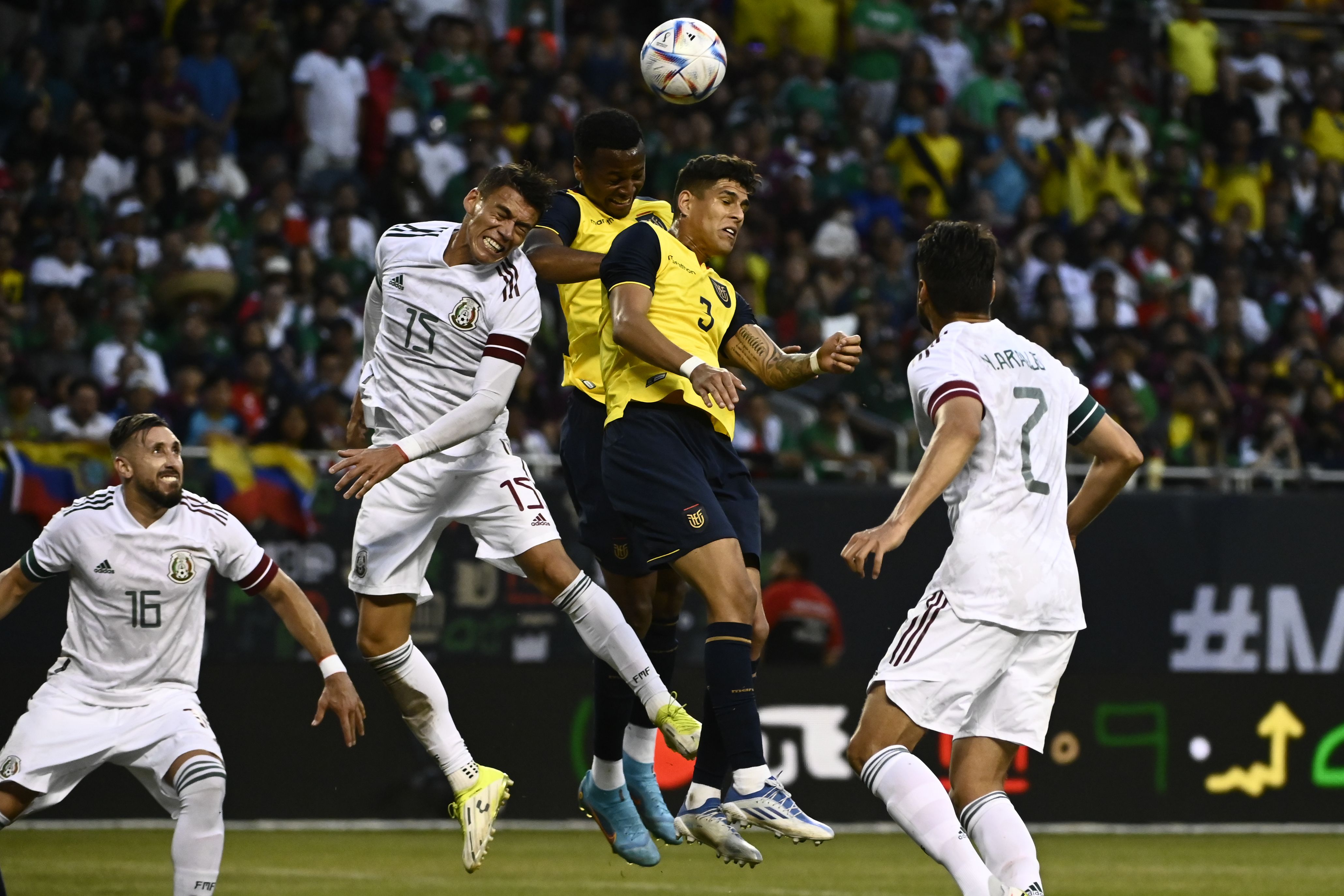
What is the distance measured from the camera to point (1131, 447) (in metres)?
7.05

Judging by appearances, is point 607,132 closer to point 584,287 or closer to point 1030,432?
point 584,287

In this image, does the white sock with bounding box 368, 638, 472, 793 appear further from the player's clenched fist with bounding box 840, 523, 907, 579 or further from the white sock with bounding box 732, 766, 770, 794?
the player's clenched fist with bounding box 840, 523, 907, 579

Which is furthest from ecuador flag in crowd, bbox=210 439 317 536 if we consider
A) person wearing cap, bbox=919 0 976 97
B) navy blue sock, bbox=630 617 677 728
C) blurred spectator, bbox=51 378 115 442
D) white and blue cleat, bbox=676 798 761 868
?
person wearing cap, bbox=919 0 976 97

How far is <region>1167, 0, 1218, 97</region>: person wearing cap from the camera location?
70.5 ft

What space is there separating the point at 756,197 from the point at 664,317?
31.8ft

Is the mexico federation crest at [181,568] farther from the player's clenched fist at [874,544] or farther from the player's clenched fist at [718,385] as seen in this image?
the player's clenched fist at [874,544]

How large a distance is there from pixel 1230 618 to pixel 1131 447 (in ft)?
27.6

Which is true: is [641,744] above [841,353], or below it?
below

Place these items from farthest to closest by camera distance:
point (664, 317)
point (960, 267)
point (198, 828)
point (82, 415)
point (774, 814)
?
point (82, 415), point (664, 317), point (198, 828), point (774, 814), point (960, 267)

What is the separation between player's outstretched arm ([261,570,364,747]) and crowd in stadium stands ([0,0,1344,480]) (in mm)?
5686

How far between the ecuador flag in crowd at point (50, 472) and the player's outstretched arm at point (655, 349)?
18.8 feet

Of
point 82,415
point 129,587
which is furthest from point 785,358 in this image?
point 82,415

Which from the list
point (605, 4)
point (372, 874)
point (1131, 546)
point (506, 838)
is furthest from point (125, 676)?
point (605, 4)

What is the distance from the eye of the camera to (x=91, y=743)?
25.1 feet
